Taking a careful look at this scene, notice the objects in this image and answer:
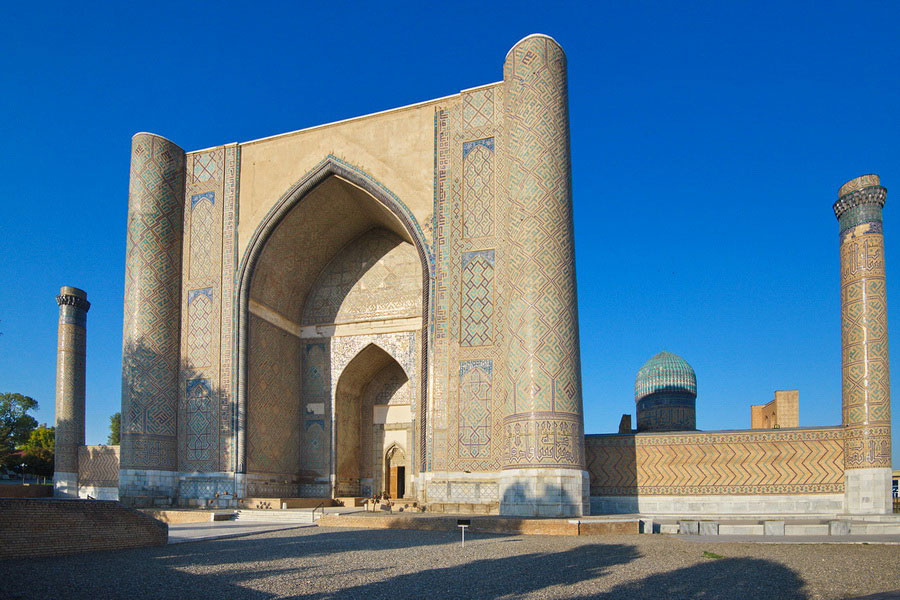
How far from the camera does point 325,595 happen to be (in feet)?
13.4

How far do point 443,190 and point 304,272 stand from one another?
3.61 metres

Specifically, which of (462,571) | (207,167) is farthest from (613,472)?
(207,167)

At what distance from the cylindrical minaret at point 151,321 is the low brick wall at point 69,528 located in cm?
580

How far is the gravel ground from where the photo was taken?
4180 mm

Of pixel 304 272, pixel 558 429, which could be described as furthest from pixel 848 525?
pixel 304 272

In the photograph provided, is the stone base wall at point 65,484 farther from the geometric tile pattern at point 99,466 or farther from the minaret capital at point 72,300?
the minaret capital at point 72,300

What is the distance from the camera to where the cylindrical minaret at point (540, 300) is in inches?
373

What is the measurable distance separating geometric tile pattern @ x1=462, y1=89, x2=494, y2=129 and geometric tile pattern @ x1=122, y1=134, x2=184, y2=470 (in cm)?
520

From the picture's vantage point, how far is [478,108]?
38.1ft

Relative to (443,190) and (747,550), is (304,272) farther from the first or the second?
(747,550)

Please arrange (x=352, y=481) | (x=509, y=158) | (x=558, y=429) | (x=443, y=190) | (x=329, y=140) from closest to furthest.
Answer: (x=558, y=429) < (x=509, y=158) < (x=443, y=190) < (x=329, y=140) < (x=352, y=481)

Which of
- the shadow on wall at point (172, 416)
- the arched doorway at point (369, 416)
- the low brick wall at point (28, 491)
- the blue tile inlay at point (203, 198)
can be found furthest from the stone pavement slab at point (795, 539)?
the low brick wall at point (28, 491)

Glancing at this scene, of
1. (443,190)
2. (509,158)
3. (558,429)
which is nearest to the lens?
(558,429)

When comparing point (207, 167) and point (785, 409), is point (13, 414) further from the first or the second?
point (785, 409)
